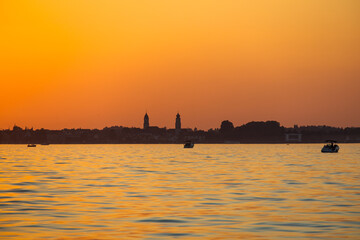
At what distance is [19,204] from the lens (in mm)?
38625

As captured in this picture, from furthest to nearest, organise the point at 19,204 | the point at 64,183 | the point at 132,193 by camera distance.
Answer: the point at 64,183
the point at 132,193
the point at 19,204

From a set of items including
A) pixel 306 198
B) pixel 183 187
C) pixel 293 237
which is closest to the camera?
pixel 293 237

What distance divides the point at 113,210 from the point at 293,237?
468 inches

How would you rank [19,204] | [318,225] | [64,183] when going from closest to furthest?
[318,225]
[19,204]
[64,183]

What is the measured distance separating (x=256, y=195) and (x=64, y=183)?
1860 centimetres

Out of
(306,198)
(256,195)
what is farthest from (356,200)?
(256,195)

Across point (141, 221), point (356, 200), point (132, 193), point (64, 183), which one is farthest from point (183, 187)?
point (141, 221)

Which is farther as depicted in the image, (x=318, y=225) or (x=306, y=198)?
(x=306, y=198)

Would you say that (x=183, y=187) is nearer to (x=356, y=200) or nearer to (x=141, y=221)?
(x=356, y=200)

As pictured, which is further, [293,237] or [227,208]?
[227,208]

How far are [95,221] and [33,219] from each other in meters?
2.88

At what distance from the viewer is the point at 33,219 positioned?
31.5m

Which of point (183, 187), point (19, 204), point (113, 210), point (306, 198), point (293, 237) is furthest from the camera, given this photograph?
point (183, 187)

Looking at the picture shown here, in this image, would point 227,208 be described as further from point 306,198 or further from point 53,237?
point 53,237
